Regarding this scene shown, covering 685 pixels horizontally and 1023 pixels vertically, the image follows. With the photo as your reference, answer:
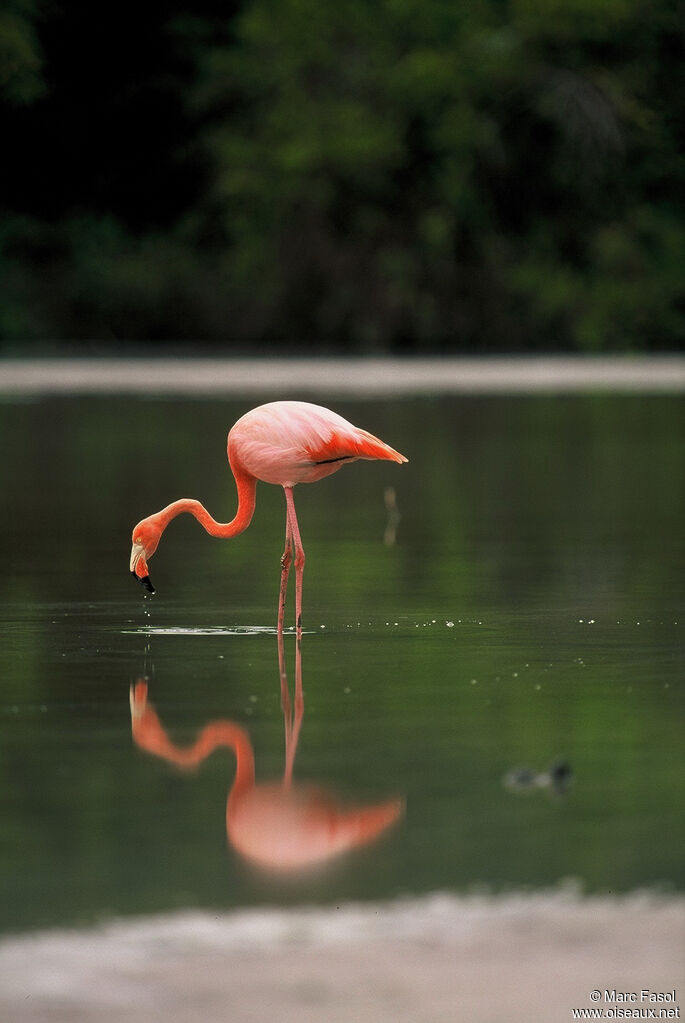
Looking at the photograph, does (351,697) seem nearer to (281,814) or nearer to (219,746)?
(219,746)

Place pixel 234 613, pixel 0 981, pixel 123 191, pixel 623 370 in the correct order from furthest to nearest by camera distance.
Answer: pixel 123 191 → pixel 623 370 → pixel 234 613 → pixel 0 981

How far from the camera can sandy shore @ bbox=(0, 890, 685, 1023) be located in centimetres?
437

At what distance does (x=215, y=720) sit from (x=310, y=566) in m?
4.97

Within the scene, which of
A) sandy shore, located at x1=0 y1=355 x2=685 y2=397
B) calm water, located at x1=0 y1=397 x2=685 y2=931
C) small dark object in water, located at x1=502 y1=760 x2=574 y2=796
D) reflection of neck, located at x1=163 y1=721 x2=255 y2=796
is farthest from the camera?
sandy shore, located at x1=0 y1=355 x2=685 y2=397

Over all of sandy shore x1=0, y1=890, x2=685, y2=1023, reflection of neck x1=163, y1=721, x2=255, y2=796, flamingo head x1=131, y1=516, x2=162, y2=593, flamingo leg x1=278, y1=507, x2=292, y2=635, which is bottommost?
sandy shore x1=0, y1=890, x2=685, y2=1023

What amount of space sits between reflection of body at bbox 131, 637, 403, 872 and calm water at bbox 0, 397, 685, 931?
0.02 metres

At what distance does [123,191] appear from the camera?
49.5 metres

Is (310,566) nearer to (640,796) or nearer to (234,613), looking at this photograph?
(234,613)

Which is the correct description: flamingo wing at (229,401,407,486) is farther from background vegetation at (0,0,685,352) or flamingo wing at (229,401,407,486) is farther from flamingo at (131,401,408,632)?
background vegetation at (0,0,685,352)

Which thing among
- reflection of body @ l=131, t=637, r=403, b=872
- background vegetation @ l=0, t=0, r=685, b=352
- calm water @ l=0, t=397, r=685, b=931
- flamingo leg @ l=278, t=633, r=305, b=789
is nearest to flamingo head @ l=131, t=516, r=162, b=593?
calm water @ l=0, t=397, r=685, b=931

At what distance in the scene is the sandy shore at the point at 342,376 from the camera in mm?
32250

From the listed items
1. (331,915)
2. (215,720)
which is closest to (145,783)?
(215,720)

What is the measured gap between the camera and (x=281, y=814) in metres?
6.12

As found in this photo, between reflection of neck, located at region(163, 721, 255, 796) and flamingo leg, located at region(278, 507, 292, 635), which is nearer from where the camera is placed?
reflection of neck, located at region(163, 721, 255, 796)
